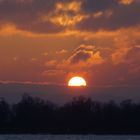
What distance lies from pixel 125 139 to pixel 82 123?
225 inches

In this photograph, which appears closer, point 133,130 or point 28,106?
point 133,130

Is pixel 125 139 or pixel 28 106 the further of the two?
pixel 28 106

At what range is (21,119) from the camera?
86000 mm

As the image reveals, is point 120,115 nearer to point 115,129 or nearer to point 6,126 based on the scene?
point 115,129

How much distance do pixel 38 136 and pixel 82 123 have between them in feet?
13.4

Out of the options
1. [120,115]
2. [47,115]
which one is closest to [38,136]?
[47,115]

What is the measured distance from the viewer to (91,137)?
3462 inches

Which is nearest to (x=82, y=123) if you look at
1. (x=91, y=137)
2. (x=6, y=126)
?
(x=91, y=137)

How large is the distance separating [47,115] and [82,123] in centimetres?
319

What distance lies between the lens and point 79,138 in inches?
3366

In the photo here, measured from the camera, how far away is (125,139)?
8338cm

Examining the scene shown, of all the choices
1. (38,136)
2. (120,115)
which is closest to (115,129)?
(120,115)

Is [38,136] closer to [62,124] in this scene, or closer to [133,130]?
[62,124]

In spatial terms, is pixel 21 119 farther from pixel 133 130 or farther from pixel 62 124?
pixel 133 130
